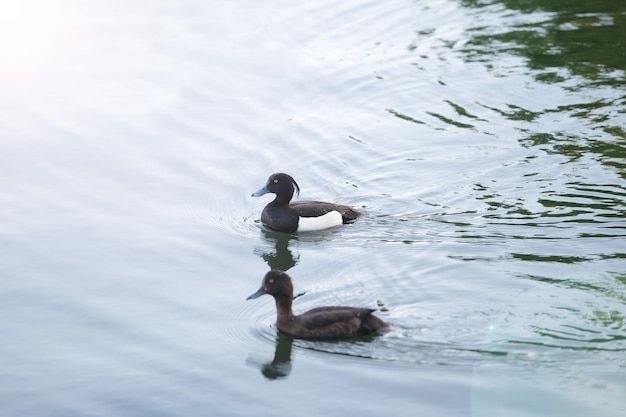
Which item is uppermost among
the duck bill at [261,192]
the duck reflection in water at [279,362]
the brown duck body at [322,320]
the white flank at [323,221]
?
the duck bill at [261,192]

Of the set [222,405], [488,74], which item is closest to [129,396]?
[222,405]

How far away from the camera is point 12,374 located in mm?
10453

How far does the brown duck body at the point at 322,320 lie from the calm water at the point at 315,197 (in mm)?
112

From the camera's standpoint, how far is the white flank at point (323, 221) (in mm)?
13906

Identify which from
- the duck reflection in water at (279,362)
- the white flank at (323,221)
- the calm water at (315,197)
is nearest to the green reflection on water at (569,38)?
the calm water at (315,197)

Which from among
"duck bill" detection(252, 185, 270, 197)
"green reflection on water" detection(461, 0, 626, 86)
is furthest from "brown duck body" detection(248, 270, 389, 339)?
"green reflection on water" detection(461, 0, 626, 86)

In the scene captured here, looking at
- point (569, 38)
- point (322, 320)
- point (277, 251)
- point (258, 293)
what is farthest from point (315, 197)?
point (569, 38)

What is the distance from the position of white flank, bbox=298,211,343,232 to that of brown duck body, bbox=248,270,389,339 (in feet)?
9.32

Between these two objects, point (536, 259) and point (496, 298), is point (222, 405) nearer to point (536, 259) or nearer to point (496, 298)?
point (496, 298)

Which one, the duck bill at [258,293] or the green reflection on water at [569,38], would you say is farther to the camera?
the green reflection on water at [569,38]

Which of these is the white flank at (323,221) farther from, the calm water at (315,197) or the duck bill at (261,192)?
the duck bill at (261,192)

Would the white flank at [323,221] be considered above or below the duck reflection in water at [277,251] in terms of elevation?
above

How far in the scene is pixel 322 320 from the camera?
1080 centimetres

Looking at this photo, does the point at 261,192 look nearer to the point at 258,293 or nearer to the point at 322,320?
the point at 258,293
